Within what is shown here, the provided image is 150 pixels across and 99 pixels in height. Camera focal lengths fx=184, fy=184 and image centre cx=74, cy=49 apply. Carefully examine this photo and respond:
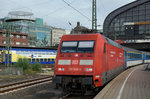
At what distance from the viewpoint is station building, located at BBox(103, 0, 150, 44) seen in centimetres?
6391

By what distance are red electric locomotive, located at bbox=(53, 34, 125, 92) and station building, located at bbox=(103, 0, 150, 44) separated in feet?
171

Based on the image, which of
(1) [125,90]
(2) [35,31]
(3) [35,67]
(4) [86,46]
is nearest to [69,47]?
(4) [86,46]

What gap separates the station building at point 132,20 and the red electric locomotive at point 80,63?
171 ft

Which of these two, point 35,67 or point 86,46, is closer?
point 86,46

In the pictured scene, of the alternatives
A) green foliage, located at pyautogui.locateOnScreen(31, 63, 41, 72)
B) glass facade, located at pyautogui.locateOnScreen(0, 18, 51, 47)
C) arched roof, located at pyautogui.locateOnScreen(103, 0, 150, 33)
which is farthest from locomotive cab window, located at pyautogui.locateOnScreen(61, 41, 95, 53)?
glass facade, located at pyautogui.locateOnScreen(0, 18, 51, 47)

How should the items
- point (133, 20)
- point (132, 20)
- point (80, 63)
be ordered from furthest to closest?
point (132, 20), point (133, 20), point (80, 63)

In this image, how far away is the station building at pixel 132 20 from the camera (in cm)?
6391

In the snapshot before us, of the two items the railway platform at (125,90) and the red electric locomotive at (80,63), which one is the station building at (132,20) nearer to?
the railway platform at (125,90)

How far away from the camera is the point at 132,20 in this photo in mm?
66000

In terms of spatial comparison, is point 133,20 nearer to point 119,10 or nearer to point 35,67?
point 119,10

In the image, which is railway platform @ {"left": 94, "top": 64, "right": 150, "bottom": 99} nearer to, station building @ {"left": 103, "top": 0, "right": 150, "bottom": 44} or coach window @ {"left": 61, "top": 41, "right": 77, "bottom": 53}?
coach window @ {"left": 61, "top": 41, "right": 77, "bottom": 53}

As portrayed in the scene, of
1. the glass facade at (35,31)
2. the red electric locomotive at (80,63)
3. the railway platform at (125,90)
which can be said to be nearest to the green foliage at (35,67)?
the railway platform at (125,90)

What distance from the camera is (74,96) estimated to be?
10.6 metres

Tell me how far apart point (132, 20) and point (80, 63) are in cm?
6068
